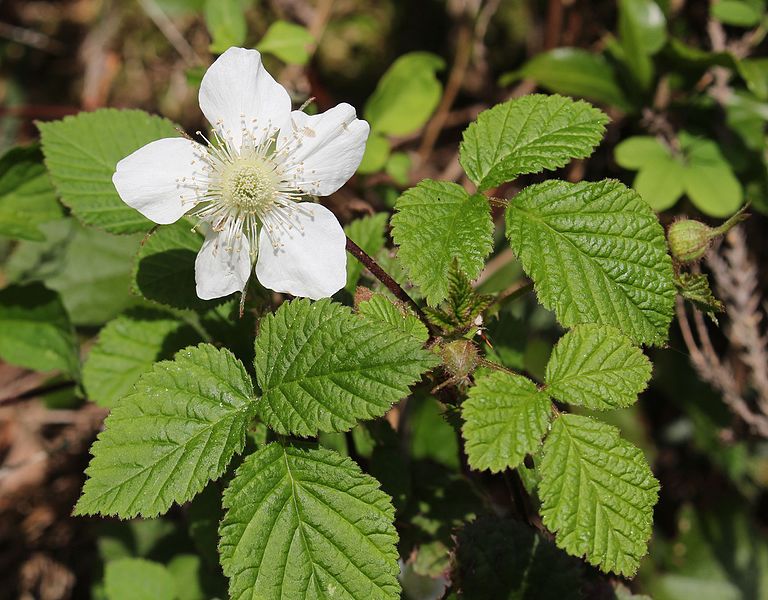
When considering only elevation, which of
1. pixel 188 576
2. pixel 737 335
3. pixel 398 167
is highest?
pixel 398 167

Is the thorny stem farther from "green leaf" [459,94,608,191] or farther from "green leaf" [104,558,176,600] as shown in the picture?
"green leaf" [104,558,176,600]

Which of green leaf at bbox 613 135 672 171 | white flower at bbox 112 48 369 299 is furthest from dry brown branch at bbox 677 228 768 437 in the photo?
white flower at bbox 112 48 369 299

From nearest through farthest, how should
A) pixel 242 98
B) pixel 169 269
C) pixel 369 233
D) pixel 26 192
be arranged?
pixel 242 98, pixel 169 269, pixel 369 233, pixel 26 192

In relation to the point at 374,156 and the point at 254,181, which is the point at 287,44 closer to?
the point at 374,156

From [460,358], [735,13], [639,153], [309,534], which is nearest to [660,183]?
[639,153]

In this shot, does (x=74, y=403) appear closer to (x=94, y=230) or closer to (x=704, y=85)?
(x=94, y=230)

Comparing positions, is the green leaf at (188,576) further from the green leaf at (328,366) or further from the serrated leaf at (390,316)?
the serrated leaf at (390,316)
